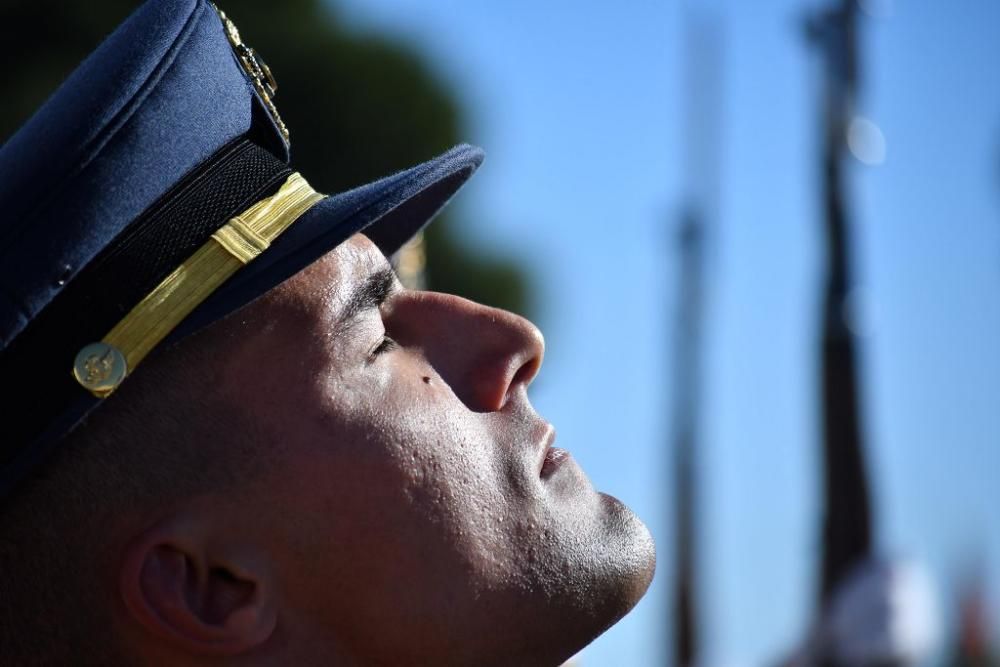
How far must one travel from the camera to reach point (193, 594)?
2.05 meters

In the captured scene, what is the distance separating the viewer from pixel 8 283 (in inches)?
76.3

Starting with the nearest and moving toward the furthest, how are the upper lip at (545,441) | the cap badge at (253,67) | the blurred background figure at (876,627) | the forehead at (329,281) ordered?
the forehead at (329,281) < the upper lip at (545,441) < the cap badge at (253,67) < the blurred background figure at (876,627)

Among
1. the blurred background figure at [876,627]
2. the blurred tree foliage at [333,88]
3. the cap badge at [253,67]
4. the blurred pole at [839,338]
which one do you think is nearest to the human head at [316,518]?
the cap badge at [253,67]

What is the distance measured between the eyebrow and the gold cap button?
36cm

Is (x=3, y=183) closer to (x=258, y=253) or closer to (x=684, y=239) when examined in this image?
(x=258, y=253)

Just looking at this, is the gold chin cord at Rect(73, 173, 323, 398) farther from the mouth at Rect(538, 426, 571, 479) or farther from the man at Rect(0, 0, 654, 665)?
the mouth at Rect(538, 426, 571, 479)

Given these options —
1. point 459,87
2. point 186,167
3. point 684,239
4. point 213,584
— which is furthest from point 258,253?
point 459,87

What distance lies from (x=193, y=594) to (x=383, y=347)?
1.53 feet

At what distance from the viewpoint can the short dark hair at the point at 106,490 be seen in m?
2.01

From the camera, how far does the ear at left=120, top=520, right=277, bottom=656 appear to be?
79.5 inches

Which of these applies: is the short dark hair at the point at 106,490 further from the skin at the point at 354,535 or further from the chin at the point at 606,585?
the chin at the point at 606,585

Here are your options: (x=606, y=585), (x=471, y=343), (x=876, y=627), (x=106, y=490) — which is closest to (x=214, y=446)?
(x=106, y=490)

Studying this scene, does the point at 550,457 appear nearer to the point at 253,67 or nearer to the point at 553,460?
the point at 553,460

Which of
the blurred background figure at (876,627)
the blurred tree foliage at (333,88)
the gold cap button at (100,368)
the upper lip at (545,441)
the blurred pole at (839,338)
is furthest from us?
the blurred tree foliage at (333,88)
